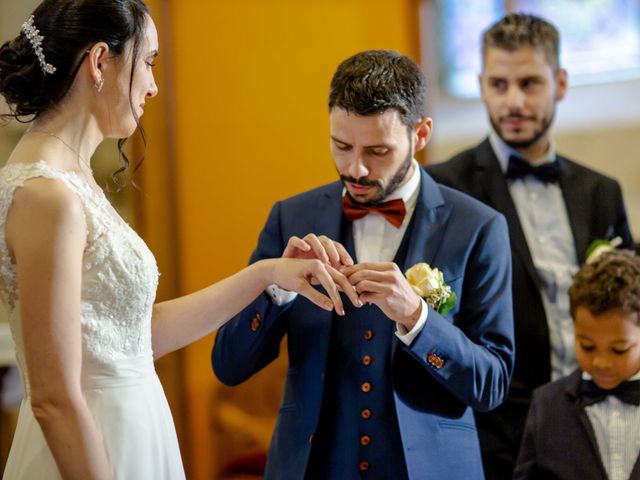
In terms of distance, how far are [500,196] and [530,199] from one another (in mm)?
160

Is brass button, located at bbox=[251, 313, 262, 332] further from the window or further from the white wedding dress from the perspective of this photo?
the window

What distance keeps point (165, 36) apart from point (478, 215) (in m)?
3.27

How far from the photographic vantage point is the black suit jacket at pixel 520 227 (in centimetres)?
334

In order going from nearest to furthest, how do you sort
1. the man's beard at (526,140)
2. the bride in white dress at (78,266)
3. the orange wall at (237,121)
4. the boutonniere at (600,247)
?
the bride in white dress at (78,266), the boutonniere at (600,247), the man's beard at (526,140), the orange wall at (237,121)

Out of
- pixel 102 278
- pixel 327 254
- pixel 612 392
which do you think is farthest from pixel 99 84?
pixel 612 392

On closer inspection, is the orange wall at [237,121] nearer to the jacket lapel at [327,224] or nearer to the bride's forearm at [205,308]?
the jacket lapel at [327,224]

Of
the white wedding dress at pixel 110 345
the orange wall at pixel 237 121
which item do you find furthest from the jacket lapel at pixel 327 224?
the orange wall at pixel 237 121

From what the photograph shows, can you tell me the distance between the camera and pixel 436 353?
93.7 inches

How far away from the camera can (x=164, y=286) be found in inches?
219

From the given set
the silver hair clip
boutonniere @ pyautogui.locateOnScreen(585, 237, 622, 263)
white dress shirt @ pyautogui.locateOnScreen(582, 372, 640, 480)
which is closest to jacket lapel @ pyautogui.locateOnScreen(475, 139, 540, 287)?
boutonniere @ pyautogui.locateOnScreen(585, 237, 622, 263)

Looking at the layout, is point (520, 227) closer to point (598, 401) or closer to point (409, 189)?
point (598, 401)

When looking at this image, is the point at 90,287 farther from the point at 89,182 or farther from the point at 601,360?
the point at 601,360

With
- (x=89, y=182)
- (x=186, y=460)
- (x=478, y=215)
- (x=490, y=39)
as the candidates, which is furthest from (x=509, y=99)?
(x=186, y=460)

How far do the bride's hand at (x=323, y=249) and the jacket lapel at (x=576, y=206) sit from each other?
133cm
